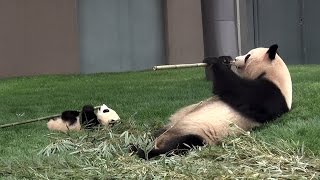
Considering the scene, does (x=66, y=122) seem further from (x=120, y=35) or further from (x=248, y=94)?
(x=120, y=35)

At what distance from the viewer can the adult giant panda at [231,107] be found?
4012mm

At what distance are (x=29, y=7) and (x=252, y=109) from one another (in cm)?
992

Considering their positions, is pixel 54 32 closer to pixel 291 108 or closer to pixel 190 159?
pixel 291 108

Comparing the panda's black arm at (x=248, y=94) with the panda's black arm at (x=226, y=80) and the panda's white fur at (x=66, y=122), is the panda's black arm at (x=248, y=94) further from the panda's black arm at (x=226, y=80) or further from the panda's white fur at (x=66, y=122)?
the panda's white fur at (x=66, y=122)

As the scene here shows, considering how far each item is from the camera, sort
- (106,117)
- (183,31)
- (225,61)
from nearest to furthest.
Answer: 1. (225,61)
2. (106,117)
3. (183,31)

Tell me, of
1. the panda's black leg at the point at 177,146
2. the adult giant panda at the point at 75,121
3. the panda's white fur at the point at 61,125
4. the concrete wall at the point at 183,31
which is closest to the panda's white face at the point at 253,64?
the panda's black leg at the point at 177,146

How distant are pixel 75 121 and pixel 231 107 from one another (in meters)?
1.56

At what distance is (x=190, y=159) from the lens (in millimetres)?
3617

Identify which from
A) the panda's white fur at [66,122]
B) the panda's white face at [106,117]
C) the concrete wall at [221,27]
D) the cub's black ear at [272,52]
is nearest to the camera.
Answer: the cub's black ear at [272,52]

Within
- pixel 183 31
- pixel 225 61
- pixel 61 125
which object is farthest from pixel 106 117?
pixel 183 31

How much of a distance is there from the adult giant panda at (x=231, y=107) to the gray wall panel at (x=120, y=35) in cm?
988

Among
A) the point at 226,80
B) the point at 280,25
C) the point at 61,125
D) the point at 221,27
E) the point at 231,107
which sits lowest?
the point at 61,125

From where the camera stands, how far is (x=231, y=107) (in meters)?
4.25

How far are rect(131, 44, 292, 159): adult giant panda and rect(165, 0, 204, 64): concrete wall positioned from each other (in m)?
9.82
